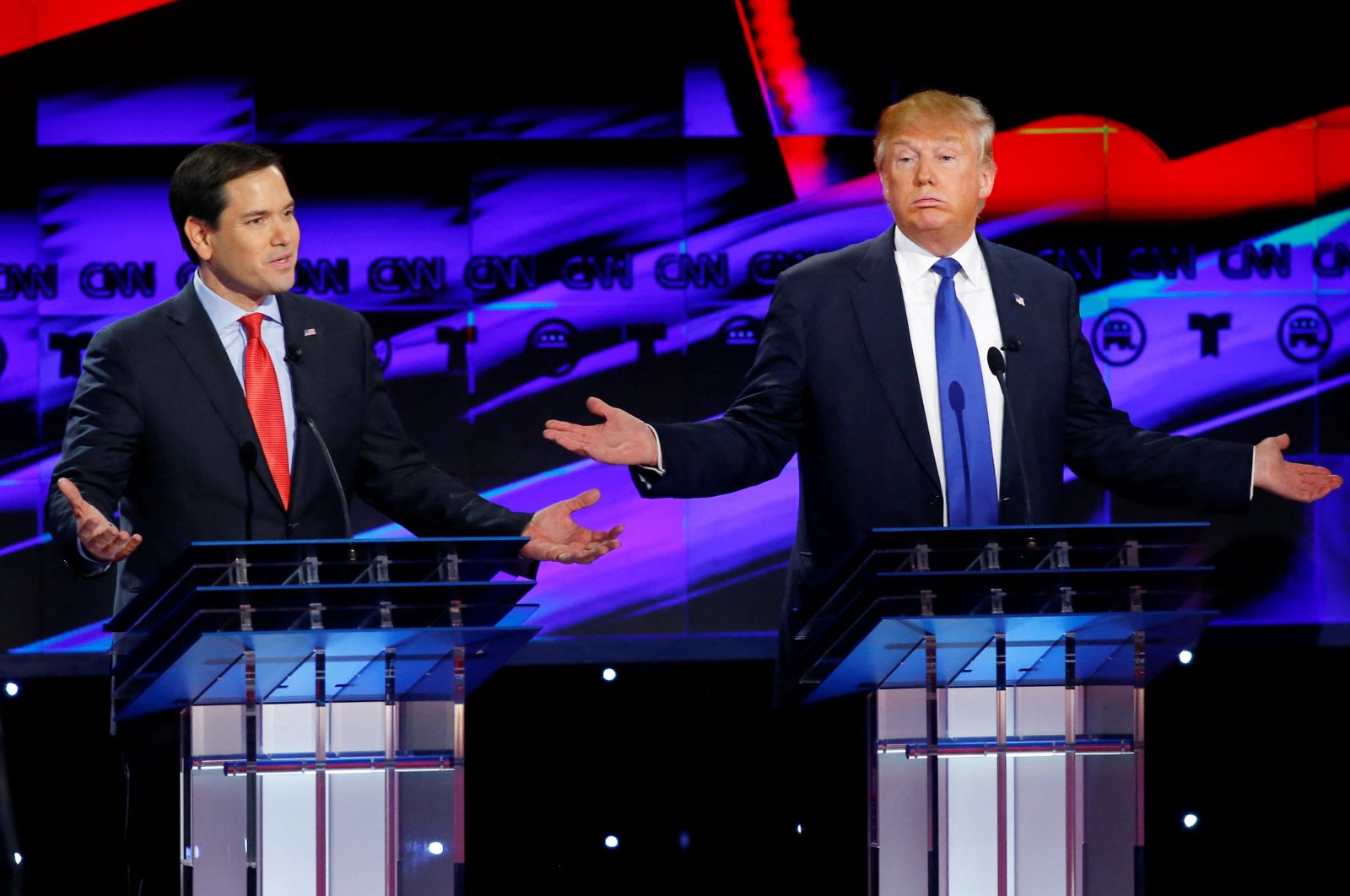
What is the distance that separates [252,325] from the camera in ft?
10.1

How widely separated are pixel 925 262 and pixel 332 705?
137 centimetres

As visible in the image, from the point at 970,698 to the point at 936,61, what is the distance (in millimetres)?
4466

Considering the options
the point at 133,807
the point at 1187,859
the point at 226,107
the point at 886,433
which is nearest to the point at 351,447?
the point at 133,807

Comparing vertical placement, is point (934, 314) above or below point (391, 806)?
above

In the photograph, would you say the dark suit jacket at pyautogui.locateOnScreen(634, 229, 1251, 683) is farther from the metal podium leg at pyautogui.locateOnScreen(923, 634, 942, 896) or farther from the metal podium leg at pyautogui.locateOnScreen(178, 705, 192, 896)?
the metal podium leg at pyautogui.locateOnScreen(178, 705, 192, 896)

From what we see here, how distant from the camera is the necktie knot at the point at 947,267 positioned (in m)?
3.09

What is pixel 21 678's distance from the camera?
3701 mm

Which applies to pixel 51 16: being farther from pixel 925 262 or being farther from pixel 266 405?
pixel 925 262

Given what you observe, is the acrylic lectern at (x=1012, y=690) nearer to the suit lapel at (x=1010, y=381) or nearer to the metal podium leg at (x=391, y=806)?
the suit lapel at (x=1010, y=381)

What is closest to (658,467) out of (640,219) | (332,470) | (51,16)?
(332,470)

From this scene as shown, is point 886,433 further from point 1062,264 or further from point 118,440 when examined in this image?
point 1062,264

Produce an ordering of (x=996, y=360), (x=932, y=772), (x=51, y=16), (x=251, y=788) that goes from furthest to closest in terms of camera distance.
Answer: (x=51, y=16) < (x=996, y=360) < (x=932, y=772) < (x=251, y=788)

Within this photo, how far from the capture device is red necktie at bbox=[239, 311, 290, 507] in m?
3.00

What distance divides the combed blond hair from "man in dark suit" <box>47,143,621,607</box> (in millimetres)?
827
